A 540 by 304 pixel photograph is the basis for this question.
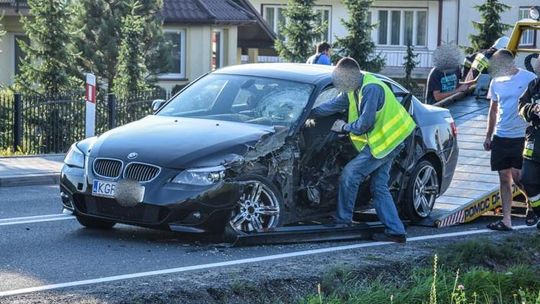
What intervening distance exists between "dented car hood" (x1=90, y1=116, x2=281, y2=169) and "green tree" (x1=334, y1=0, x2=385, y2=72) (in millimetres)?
20291

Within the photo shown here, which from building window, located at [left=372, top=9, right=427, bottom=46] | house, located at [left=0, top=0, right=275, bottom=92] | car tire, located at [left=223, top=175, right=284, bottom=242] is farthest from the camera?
building window, located at [left=372, top=9, right=427, bottom=46]

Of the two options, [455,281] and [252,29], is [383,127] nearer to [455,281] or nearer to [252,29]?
[455,281]

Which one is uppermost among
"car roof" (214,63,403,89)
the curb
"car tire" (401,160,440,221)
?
"car roof" (214,63,403,89)

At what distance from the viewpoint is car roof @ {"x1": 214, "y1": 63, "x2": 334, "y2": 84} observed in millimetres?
10430

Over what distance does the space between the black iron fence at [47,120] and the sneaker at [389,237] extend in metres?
10.3

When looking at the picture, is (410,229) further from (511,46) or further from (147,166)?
(511,46)

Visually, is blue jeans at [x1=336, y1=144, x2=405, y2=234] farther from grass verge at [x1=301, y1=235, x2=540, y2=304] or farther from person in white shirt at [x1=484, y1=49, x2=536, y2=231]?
person in white shirt at [x1=484, y1=49, x2=536, y2=231]

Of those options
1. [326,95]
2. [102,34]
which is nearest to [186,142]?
[326,95]

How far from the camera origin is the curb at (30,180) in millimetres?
14930

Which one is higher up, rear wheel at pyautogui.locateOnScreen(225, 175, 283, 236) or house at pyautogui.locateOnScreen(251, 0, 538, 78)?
house at pyautogui.locateOnScreen(251, 0, 538, 78)

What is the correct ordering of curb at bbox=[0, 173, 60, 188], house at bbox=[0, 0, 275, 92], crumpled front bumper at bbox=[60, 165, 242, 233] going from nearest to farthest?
crumpled front bumper at bbox=[60, 165, 242, 233] → curb at bbox=[0, 173, 60, 188] → house at bbox=[0, 0, 275, 92]

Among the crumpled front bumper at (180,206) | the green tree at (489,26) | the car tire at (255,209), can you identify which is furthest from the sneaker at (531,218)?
the green tree at (489,26)

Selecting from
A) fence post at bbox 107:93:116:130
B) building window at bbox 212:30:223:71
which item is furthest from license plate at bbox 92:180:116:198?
building window at bbox 212:30:223:71

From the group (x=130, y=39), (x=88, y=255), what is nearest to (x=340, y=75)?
(x=88, y=255)
